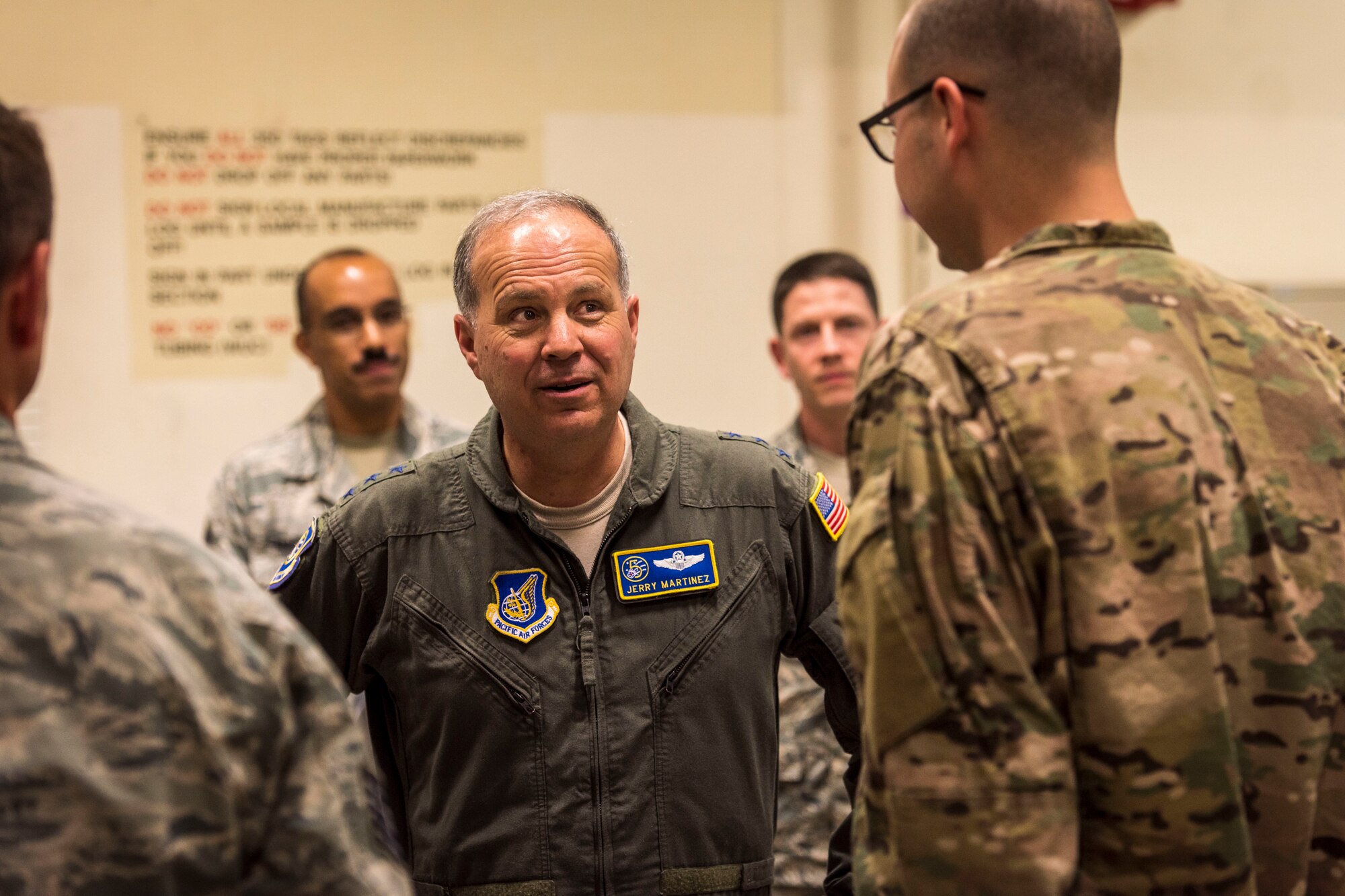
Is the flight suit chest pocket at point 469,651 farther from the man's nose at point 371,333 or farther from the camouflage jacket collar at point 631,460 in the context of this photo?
the man's nose at point 371,333

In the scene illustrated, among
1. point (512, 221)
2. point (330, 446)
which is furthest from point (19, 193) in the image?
point (330, 446)

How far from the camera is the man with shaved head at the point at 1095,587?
40.6 inches

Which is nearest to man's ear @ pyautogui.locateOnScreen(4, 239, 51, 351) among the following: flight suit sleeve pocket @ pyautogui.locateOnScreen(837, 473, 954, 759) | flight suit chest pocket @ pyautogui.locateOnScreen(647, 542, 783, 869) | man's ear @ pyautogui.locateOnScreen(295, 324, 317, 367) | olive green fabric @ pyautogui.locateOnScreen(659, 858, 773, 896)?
flight suit sleeve pocket @ pyautogui.locateOnScreen(837, 473, 954, 759)

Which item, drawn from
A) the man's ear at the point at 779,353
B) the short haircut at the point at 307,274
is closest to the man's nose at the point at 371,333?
the short haircut at the point at 307,274

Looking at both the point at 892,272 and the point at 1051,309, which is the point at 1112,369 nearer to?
the point at 1051,309

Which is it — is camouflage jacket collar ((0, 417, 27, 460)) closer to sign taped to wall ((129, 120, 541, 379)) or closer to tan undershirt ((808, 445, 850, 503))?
tan undershirt ((808, 445, 850, 503))

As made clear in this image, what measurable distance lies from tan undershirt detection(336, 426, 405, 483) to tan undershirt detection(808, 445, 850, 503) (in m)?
1.01

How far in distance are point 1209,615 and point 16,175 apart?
1000 millimetres

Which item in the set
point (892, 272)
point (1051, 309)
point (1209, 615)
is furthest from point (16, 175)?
point (892, 272)

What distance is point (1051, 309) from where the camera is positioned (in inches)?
42.5

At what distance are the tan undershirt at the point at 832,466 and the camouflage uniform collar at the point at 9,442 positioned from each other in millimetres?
1967

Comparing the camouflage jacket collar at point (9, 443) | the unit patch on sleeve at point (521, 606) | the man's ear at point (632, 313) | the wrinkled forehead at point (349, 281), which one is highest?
the wrinkled forehead at point (349, 281)

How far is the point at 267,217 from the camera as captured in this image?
3357 mm

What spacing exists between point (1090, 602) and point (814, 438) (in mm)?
1764
